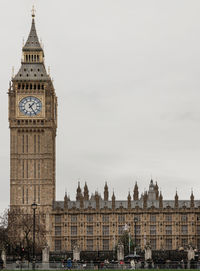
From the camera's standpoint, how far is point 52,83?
140750 millimetres

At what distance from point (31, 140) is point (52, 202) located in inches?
411

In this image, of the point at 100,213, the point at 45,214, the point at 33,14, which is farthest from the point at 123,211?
the point at 33,14

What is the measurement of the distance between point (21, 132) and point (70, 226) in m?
17.1

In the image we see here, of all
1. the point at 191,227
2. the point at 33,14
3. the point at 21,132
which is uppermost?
the point at 33,14

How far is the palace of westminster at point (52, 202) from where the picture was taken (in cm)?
13488

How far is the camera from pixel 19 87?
5369 inches

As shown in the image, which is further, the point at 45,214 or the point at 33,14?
the point at 33,14

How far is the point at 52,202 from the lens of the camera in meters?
136

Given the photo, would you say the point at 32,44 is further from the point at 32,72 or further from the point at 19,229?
the point at 19,229

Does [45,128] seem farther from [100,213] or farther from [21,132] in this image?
[100,213]

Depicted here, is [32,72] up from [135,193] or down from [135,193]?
up

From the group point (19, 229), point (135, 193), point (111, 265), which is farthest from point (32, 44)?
point (111, 265)

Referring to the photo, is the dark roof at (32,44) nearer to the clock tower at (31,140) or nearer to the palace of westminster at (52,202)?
the palace of westminster at (52,202)

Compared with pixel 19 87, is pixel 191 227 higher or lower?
lower
